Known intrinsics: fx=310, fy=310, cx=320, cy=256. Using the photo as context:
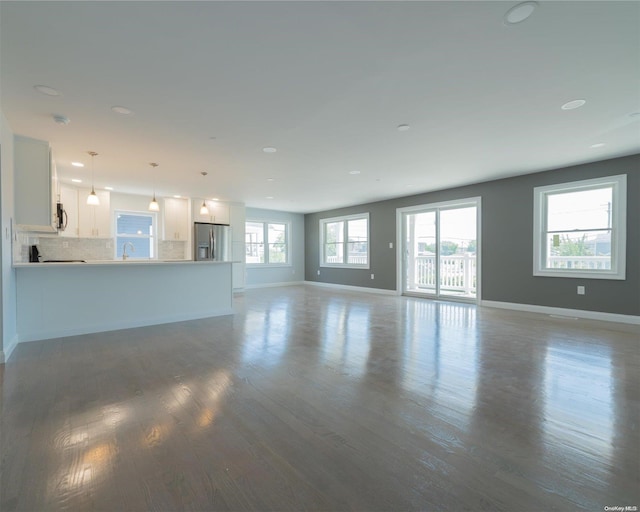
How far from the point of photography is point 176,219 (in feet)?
25.6

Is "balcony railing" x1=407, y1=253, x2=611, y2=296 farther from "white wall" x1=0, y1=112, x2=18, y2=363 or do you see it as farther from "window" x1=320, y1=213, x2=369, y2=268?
"white wall" x1=0, y1=112, x2=18, y2=363

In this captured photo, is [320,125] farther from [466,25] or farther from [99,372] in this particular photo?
[99,372]

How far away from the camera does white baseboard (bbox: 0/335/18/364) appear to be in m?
3.10

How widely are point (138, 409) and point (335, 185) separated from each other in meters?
5.32

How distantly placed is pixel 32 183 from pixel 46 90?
5.71 ft

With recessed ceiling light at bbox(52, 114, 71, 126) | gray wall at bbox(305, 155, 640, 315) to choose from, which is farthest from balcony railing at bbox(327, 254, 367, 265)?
recessed ceiling light at bbox(52, 114, 71, 126)

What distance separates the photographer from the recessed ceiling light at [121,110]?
306 centimetres

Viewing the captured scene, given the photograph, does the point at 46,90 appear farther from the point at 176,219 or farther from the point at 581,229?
the point at 581,229

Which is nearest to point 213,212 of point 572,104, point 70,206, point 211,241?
point 211,241

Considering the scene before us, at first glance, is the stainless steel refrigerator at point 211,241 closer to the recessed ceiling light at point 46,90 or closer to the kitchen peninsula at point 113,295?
the kitchen peninsula at point 113,295

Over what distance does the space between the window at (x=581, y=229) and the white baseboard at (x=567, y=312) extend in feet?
1.95

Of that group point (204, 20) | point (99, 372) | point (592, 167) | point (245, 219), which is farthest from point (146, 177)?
point (592, 167)

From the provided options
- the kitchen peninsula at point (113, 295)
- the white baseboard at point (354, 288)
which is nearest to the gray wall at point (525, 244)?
the white baseboard at point (354, 288)

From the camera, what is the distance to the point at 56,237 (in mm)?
6328
